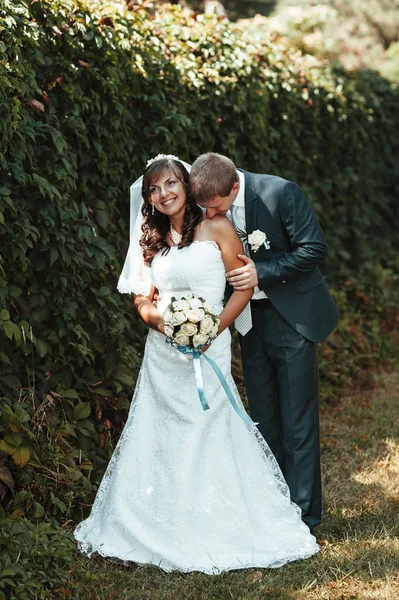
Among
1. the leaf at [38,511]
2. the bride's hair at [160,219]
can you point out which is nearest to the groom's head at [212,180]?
the bride's hair at [160,219]

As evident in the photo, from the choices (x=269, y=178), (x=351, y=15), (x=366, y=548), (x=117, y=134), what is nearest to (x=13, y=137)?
(x=117, y=134)

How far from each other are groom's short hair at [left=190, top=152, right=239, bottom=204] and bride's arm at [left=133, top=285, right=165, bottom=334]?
0.61m

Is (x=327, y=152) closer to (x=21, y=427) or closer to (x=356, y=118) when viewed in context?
(x=356, y=118)

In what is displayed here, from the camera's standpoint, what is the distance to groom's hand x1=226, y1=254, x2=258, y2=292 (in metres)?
3.80

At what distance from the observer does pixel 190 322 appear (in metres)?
3.57

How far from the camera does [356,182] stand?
8.52 meters

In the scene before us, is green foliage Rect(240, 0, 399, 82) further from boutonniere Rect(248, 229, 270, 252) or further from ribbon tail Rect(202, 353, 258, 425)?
ribbon tail Rect(202, 353, 258, 425)

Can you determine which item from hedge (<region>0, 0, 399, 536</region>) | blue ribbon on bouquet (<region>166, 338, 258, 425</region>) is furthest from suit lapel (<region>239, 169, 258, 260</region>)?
hedge (<region>0, 0, 399, 536</region>)

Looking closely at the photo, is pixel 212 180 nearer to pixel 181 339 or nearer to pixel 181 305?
pixel 181 305

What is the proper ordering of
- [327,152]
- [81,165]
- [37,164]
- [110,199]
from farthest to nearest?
[327,152], [110,199], [81,165], [37,164]

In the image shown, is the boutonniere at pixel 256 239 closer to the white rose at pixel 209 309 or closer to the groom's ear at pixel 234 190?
the groom's ear at pixel 234 190

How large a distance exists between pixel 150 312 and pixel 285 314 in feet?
2.24

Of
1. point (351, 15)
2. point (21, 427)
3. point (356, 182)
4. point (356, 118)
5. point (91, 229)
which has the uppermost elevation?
point (351, 15)

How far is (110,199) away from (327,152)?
12.8ft
